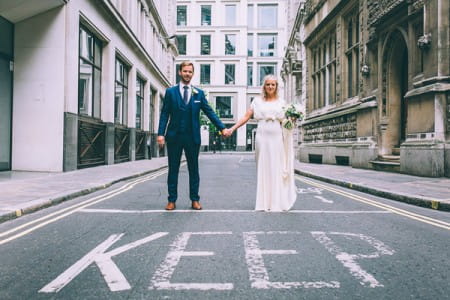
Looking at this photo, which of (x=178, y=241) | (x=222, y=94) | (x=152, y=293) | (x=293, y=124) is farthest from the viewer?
(x=222, y=94)

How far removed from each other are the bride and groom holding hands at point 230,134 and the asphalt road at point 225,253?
37 cm

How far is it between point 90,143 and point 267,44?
52.1m

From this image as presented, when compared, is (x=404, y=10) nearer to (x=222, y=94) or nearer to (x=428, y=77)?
(x=428, y=77)

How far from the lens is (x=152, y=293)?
3020 millimetres

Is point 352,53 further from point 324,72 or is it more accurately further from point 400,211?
point 400,211

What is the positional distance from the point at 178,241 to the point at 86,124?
12101 millimetres

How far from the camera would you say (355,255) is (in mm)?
4094

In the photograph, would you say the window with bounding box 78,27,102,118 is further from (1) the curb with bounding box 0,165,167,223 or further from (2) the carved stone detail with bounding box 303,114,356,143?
(2) the carved stone detail with bounding box 303,114,356,143

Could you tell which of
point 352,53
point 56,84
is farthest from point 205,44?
point 56,84

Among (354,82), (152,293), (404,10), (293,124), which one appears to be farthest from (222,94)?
(152,293)

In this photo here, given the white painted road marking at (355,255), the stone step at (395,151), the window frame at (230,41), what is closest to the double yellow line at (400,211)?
the white painted road marking at (355,255)

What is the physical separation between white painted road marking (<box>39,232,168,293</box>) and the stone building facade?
9.48m

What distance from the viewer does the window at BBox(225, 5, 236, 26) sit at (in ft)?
209

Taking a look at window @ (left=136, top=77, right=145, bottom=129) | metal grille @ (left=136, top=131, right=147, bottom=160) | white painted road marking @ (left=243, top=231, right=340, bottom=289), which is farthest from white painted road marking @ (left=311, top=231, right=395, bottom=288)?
window @ (left=136, top=77, right=145, bottom=129)
